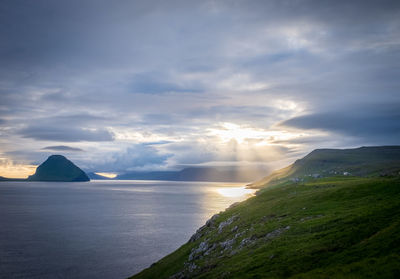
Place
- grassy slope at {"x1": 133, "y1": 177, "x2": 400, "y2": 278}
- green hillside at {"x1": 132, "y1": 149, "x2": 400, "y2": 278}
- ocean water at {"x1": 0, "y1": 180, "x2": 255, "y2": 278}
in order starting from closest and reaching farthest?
grassy slope at {"x1": 133, "y1": 177, "x2": 400, "y2": 278} → green hillside at {"x1": 132, "y1": 149, "x2": 400, "y2": 278} → ocean water at {"x1": 0, "y1": 180, "x2": 255, "y2": 278}

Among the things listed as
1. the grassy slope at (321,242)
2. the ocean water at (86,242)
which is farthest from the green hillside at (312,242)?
the ocean water at (86,242)

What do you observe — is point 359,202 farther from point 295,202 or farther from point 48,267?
point 48,267

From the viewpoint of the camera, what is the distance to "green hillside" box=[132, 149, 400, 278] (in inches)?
1217

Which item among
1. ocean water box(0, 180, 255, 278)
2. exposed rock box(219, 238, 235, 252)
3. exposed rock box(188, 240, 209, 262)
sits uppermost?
exposed rock box(219, 238, 235, 252)

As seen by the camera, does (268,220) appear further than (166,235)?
No

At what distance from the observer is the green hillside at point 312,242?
3092 cm

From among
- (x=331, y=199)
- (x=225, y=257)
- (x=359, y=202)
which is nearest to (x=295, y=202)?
(x=331, y=199)

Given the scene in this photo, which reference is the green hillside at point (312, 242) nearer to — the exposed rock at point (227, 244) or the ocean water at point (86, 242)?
the exposed rock at point (227, 244)

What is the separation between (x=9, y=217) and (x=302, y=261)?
187712 mm

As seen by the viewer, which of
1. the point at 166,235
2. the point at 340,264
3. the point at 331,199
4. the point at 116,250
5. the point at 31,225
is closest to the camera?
the point at 340,264

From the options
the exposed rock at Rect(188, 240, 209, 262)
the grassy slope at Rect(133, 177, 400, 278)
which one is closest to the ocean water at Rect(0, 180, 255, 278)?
the exposed rock at Rect(188, 240, 209, 262)

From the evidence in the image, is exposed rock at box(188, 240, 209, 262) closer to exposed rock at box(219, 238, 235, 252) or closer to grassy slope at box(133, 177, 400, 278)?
grassy slope at box(133, 177, 400, 278)

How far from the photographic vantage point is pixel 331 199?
209 ft

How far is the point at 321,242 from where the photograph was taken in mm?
38000
